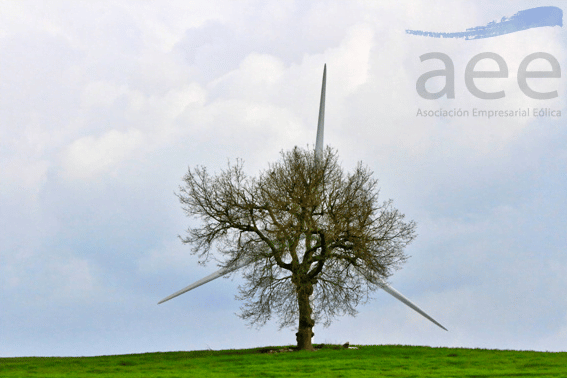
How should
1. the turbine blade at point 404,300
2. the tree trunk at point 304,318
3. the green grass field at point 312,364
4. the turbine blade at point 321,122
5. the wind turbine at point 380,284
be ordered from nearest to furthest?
the green grass field at point 312,364 < the tree trunk at point 304,318 < the wind turbine at point 380,284 < the turbine blade at point 404,300 < the turbine blade at point 321,122

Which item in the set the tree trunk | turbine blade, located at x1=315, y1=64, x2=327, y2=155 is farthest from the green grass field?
turbine blade, located at x1=315, y1=64, x2=327, y2=155

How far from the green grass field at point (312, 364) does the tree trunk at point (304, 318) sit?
3.18 feet

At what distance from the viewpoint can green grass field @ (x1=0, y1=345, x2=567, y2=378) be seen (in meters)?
28.8

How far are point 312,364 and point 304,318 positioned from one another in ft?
16.1

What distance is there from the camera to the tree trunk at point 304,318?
35688mm

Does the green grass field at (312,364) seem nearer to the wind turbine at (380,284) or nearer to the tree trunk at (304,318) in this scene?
the tree trunk at (304,318)

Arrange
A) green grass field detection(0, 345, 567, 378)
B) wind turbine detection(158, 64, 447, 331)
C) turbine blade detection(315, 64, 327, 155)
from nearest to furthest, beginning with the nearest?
green grass field detection(0, 345, 567, 378) → wind turbine detection(158, 64, 447, 331) → turbine blade detection(315, 64, 327, 155)

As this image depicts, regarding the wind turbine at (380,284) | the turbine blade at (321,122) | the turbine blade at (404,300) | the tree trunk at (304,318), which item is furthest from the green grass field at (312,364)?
the turbine blade at (321,122)

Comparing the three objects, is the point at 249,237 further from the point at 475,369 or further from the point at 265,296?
the point at 475,369

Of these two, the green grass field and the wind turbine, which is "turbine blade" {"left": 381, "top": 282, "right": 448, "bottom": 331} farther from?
the green grass field

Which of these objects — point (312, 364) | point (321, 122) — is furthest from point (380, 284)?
point (321, 122)

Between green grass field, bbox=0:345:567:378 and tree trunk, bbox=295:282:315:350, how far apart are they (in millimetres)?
969

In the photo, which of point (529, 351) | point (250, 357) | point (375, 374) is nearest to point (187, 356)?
point (250, 357)

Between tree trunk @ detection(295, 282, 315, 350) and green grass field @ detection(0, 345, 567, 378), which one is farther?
tree trunk @ detection(295, 282, 315, 350)
